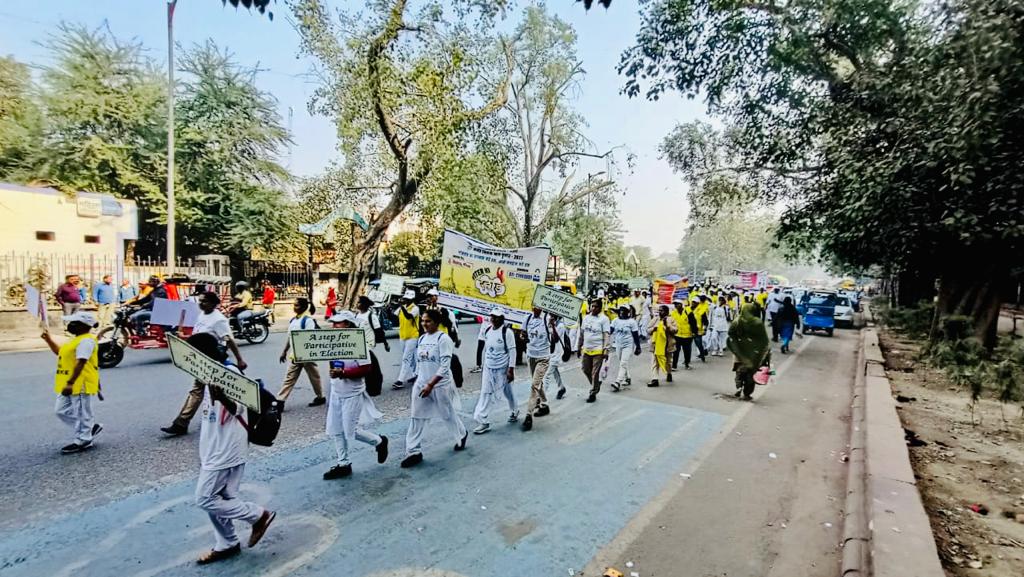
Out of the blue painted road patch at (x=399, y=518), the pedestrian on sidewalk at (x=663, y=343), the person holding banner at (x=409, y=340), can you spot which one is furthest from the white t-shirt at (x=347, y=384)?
the pedestrian on sidewalk at (x=663, y=343)

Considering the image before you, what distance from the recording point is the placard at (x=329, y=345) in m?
4.90

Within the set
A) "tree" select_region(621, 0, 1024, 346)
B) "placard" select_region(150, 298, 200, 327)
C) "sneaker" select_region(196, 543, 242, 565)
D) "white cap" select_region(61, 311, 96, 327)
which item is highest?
"tree" select_region(621, 0, 1024, 346)

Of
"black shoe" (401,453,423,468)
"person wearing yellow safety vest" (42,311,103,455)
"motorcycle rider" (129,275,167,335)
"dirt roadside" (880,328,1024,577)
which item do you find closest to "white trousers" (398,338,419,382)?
"black shoe" (401,453,423,468)

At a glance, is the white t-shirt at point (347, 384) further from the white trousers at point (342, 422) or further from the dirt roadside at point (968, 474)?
the dirt roadside at point (968, 474)

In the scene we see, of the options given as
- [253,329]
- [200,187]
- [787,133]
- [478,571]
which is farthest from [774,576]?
[200,187]

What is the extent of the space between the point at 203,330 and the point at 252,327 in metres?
7.12

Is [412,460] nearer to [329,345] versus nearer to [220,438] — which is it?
[329,345]

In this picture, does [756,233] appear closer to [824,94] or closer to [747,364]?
[824,94]

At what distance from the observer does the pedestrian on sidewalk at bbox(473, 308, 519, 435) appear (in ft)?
21.4

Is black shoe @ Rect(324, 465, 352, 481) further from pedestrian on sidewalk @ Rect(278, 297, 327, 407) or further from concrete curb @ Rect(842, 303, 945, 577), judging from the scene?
concrete curb @ Rect(842, 303, 945, 577)

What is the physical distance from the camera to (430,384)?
17.6 ft

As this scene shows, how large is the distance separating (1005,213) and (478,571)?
1108 cm

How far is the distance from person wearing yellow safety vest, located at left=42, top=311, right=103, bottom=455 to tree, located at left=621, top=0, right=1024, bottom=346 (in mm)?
11643

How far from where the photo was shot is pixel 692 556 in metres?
3.78
